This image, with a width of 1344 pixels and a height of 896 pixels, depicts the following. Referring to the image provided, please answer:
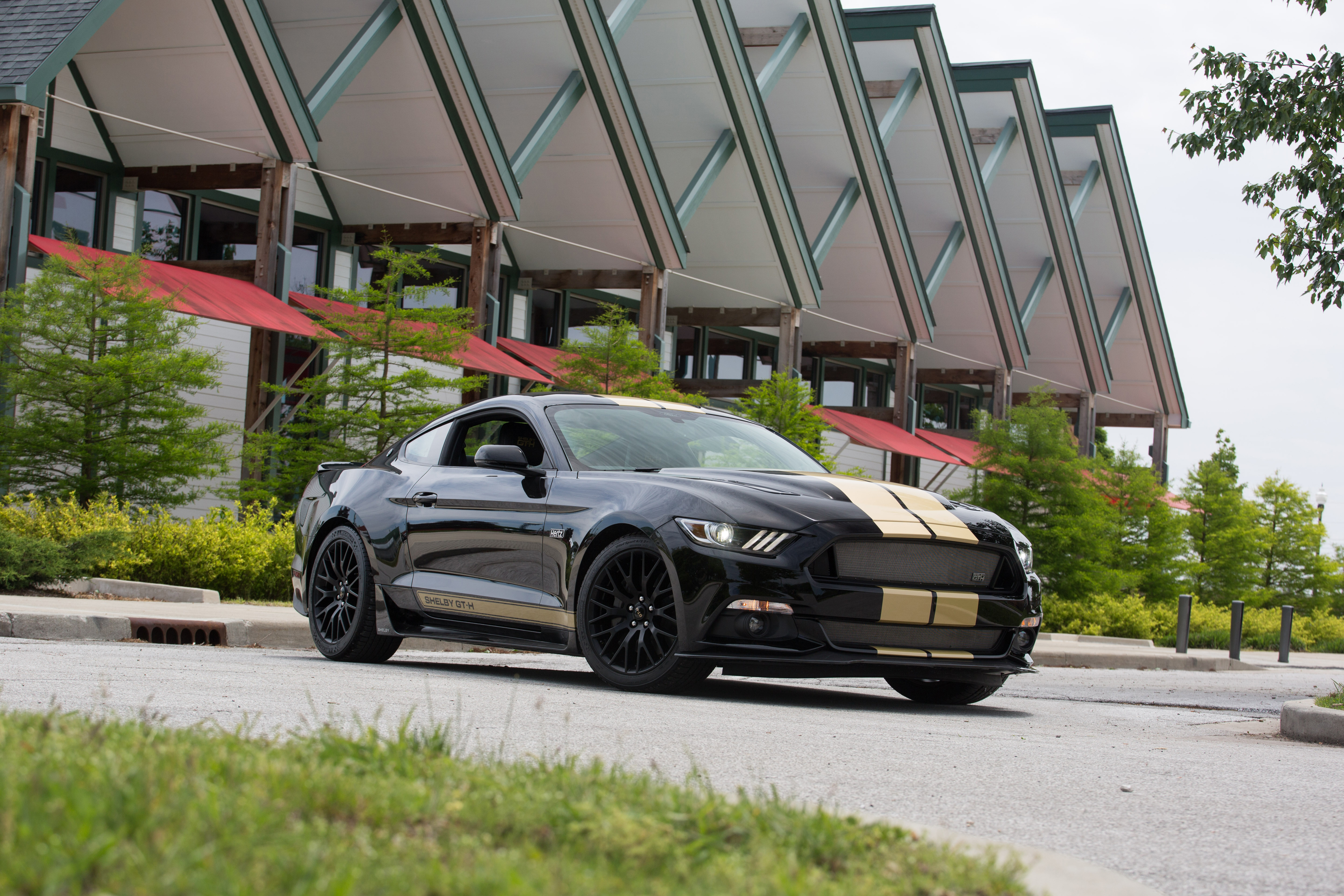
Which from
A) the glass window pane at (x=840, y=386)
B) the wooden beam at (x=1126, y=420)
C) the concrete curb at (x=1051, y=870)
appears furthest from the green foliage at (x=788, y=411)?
the wooden beam at (x=1126, y=420)

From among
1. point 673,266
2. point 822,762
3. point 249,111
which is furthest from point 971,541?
point 673,266

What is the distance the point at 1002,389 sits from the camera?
37.0 m

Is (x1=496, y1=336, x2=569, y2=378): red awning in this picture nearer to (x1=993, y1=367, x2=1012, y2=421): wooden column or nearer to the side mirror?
(x1=993, y1=367, x2=1012, y2=421): wooden column

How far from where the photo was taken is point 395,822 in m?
2.56

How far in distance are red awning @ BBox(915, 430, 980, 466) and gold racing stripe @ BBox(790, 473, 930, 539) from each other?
A: 25513 millimetres

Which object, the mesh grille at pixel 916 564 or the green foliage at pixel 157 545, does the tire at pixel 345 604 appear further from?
the green foliage at pixel 157 545

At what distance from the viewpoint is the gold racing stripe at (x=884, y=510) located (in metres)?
6.63

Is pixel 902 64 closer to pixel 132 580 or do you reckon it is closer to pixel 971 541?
pixel 132 580

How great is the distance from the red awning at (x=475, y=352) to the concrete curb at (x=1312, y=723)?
12581 mm

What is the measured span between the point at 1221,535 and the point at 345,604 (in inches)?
1024

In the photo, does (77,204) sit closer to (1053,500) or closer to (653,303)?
(653,303)

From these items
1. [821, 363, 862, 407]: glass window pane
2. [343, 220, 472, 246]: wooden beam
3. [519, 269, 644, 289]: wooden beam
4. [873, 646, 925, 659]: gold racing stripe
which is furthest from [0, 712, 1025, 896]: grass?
[821, 363, 862, 407]: glass window pane

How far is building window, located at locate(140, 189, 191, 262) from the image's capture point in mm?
21734

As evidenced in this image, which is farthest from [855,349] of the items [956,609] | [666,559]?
[666,559]
